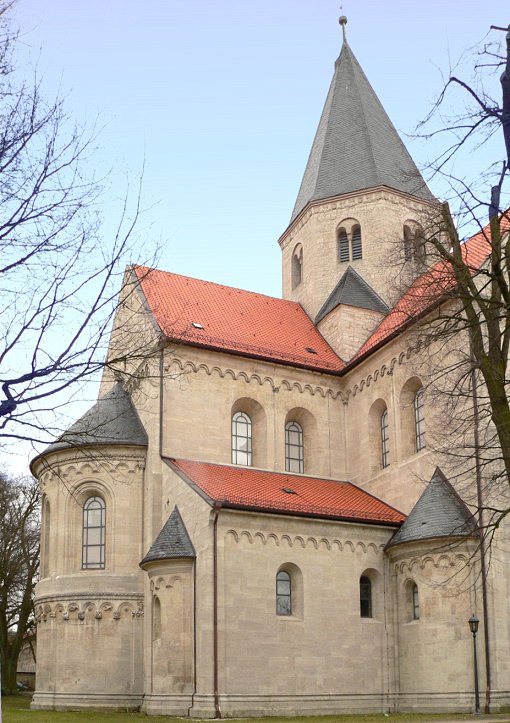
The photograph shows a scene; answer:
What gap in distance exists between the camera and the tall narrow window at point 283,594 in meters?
25.7

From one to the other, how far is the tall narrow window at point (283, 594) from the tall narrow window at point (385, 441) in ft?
20.6

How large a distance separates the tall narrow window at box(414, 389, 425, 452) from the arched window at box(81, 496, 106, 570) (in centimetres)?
1037

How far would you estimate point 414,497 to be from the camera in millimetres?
28016

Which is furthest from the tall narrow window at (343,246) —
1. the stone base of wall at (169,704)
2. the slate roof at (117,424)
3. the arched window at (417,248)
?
the arched window at (417,248)

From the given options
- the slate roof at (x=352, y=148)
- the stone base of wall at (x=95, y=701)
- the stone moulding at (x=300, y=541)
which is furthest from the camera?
the slate roof at (x=352, y=148)

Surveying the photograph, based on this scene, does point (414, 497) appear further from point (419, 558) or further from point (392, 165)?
point (392, 165)

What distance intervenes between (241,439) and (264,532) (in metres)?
6.14

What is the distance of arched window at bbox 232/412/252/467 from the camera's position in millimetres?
31188

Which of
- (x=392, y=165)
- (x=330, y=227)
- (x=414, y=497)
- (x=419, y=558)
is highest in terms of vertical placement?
(x=392, y=165)

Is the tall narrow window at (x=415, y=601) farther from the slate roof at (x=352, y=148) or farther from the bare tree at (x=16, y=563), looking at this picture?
the bare tree at (x=16, y=563)

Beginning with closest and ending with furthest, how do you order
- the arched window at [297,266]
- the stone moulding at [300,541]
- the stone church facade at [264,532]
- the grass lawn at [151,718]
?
the grass lawn at [151,718] < the stone church facade at [264,532] < the stone moulding at [300,541] < the arched window at [297,266]

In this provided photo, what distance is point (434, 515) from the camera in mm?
25766

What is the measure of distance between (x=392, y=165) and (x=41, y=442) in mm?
30828

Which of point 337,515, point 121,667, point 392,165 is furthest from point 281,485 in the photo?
point 392,165
